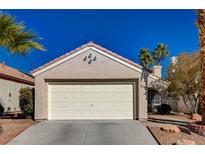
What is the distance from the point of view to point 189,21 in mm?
22453

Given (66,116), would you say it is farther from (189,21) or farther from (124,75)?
(189,21)

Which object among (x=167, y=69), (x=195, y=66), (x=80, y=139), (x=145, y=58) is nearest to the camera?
(x=80, y=139)

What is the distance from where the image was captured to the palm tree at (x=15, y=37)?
1140cm

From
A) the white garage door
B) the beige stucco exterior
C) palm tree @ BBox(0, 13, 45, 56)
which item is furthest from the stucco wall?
palm tree @ BBox(0, 13, 45, 56)

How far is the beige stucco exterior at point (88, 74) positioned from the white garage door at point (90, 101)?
0.51 meters

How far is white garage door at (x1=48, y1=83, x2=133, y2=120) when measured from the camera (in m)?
17.4

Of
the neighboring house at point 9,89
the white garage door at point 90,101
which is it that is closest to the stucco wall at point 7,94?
the neighboring house at point 9,89

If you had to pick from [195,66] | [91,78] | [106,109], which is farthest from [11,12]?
[195,66]

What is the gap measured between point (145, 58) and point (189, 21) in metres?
24.4

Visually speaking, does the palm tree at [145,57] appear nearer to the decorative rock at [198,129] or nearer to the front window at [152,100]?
the front window at [152,100]

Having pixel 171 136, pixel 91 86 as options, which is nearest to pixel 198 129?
pixel 171 136

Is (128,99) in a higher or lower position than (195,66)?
lower

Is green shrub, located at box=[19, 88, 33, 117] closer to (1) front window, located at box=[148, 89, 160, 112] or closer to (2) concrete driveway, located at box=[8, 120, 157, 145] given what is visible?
(2) concrete driveway, located at box=[8, 120, 157, 145]

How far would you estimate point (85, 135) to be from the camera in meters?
12.2
